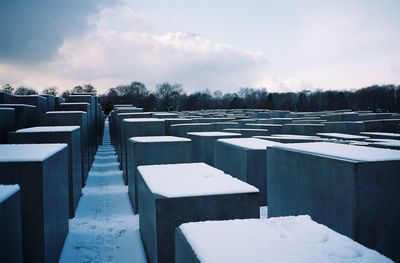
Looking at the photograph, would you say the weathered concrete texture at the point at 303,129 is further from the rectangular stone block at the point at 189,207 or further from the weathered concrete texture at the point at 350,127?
the rectangular stone block at the point at 189,207

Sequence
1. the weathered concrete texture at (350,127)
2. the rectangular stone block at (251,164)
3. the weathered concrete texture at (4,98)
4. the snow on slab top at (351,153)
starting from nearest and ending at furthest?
1. the snow on slab top at (351,153)
2. the rectangular stone block at (251,164)
3. the weathered concrete texture at (4,98)
4. the weathered concrete texture at (350,127)

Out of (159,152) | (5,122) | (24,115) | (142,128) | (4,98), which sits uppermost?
(4,98)

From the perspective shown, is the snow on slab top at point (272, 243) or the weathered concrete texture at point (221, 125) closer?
the snow on slab top at point (272, 243)

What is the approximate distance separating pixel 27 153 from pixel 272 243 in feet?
14.9

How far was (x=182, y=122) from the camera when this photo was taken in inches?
680

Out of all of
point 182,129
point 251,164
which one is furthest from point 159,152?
point 182,129

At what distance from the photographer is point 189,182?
5902 mm

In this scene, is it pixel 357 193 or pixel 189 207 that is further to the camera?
pixel 357 193

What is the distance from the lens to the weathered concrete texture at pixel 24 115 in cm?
1181

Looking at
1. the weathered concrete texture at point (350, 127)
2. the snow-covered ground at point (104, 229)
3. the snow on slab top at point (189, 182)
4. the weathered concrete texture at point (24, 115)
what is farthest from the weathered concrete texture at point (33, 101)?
the weathered concrete texture at point (350, 127)

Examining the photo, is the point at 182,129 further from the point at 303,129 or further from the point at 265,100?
the point at 265,100

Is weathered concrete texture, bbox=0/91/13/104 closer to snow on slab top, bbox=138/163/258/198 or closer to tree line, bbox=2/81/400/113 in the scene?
snow on slab top, bbox=138/163/258/198

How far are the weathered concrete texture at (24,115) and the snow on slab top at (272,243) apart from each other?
1007cm

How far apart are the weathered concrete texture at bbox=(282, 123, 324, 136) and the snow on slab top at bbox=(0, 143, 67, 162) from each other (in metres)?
13.5
